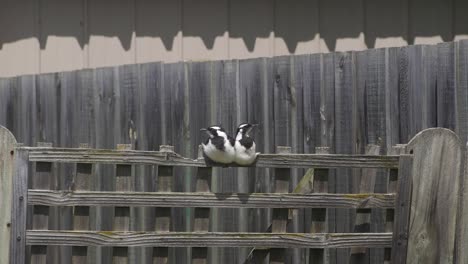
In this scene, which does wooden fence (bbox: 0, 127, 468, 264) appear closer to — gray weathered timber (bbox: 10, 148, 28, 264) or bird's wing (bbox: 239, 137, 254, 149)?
gray weathered timber (bbox: 10, 148, 28, 264)

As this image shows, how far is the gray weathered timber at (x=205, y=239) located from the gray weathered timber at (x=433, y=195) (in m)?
0.18

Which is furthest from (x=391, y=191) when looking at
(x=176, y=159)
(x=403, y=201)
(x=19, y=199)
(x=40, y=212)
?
(x=19, y=199)

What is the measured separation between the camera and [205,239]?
5.92 meters

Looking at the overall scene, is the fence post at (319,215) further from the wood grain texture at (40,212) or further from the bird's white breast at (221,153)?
the wood grain texture at (40,212)

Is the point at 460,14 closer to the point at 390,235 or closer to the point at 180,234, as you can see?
the point at 390,235

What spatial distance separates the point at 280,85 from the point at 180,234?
1.55 metres

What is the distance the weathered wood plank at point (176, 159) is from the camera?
19.1 feet

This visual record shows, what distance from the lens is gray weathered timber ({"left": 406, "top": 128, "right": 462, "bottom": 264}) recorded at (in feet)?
19.9

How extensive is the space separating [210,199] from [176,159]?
29cm

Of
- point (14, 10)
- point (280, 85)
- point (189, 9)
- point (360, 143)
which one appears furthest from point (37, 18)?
point (360, 143)

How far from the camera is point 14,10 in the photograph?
28.7 ft

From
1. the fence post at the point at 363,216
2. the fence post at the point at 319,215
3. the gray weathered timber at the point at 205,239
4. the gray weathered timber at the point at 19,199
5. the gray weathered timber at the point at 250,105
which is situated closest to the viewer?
the gray weathered timber at the point at 19,199

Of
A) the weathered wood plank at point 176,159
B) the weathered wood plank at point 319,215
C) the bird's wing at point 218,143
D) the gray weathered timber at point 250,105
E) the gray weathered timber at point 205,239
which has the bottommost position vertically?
the gray weathered timber at point 205,239

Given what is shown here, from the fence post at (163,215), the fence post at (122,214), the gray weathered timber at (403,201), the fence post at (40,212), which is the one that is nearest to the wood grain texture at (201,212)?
the fence post at (163,215)
